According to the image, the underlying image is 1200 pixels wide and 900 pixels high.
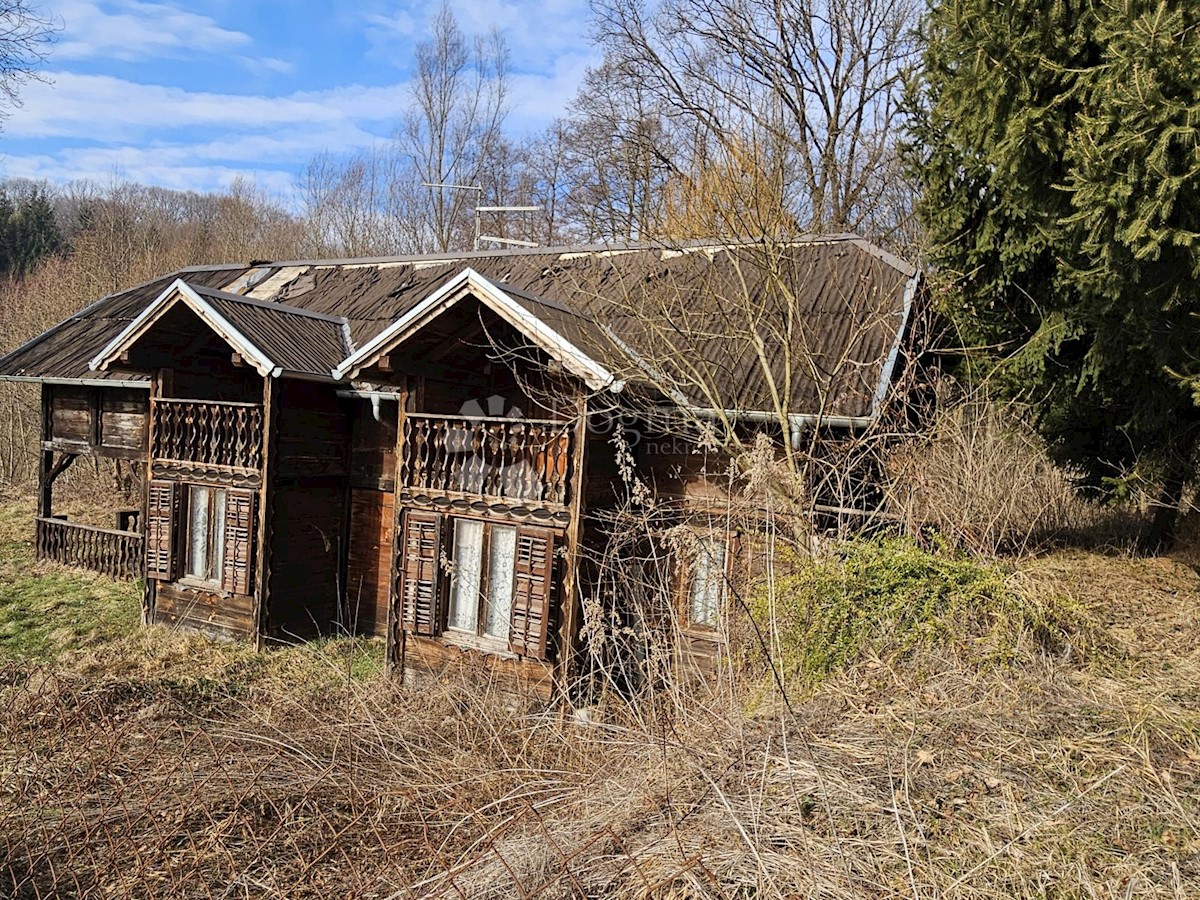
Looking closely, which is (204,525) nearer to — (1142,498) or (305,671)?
(305,671)

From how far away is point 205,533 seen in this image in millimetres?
11641

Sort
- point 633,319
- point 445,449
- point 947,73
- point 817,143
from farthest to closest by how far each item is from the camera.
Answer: point 817,143, point 633,319, point 445,449, point 947,73

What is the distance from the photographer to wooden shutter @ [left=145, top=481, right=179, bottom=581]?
37.9 feet

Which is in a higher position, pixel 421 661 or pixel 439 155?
pixel 439 155

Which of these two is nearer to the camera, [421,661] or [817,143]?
[421,661]

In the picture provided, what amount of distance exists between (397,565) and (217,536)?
353cm

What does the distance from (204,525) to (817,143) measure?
58.8 ft

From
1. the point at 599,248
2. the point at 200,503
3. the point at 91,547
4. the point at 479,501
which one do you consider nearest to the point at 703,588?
the point at 479,501

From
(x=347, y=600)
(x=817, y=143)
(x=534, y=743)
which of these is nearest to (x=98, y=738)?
(x=534, y=743)

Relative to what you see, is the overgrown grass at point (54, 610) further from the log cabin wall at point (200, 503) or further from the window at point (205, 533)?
the window at point (205, 533)

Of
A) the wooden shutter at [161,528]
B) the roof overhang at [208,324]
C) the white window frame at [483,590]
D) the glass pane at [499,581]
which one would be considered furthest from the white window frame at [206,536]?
the glass pane at [499,581]

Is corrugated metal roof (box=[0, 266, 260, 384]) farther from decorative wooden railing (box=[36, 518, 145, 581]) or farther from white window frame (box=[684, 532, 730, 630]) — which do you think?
white window frame (box=[684, 532, 730, 630])

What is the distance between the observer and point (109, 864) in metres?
4.59

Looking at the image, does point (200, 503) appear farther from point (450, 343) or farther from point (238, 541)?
point (450, 343)
